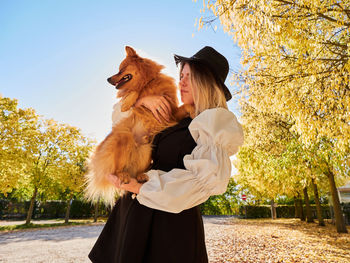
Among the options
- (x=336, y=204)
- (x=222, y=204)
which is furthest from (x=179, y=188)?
(x=222, y=204)

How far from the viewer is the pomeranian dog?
5.32 ft

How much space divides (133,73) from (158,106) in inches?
16.8

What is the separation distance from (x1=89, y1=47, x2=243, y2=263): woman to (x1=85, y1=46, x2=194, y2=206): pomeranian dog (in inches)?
4.0

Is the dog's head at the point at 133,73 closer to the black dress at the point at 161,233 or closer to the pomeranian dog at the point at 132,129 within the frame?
the pomeranian dog at the point at 132,129

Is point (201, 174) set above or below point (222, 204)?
above

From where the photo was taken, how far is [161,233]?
52.5 inches

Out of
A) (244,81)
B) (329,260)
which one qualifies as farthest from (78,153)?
(329,260)

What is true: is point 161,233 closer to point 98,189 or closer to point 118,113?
point 98,189

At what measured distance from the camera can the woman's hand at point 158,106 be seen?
5.71 ft

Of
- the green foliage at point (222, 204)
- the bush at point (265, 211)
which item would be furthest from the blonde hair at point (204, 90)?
the green foliage at point (222, 204)

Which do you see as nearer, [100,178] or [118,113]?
[100,178]

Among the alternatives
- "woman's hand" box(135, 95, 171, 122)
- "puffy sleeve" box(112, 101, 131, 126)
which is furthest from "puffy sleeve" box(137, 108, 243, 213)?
"puffy sleeve" box(112, 101, 131, 126)

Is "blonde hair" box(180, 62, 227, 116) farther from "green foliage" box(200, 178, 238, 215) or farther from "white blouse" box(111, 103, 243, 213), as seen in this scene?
"green foliage" box(200, 178, 238, 215)

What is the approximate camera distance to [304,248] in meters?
8.07
